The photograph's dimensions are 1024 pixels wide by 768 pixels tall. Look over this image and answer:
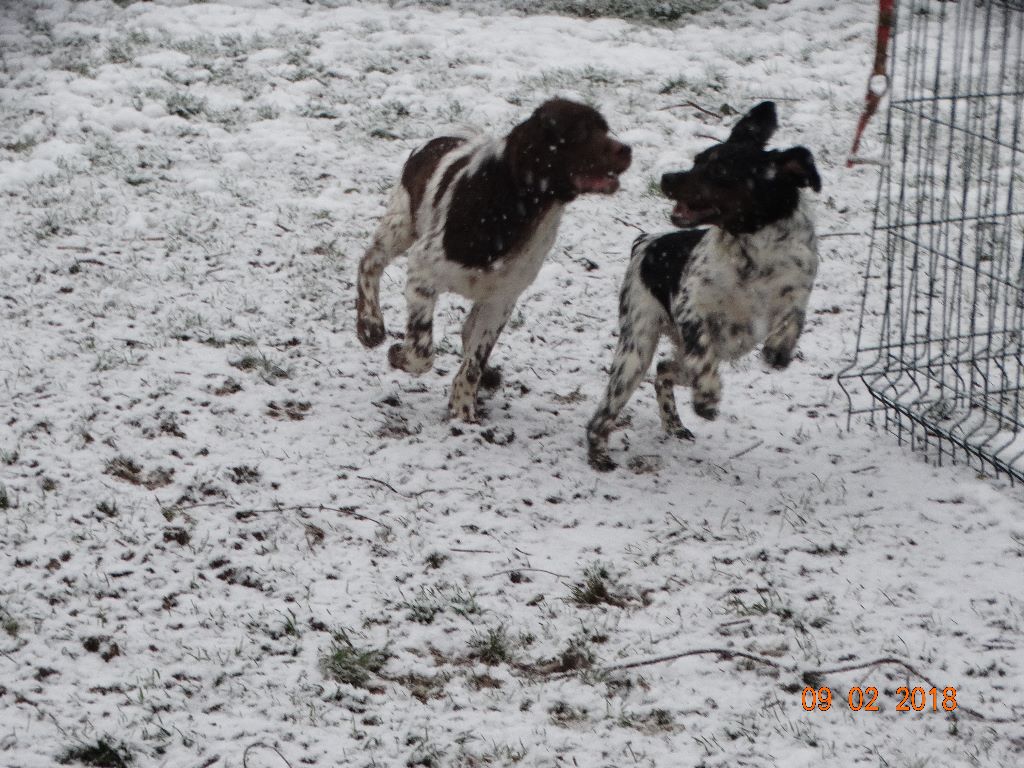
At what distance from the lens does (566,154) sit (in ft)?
14.9

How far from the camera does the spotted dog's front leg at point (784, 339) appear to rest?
440 cm

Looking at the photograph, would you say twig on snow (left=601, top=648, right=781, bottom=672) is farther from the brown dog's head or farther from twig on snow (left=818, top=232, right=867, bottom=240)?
twig on snow (left=818, top=232, right=867, bottom=240)

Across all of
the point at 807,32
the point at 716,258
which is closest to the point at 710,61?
the point at 807,32

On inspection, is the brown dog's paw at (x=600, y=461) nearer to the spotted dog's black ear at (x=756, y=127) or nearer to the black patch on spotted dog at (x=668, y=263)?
the black patch on spotted dog at (x=668, y=263)

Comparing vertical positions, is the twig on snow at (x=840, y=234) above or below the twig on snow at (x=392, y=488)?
above

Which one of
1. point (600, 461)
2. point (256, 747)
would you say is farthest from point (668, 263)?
point (256, 747)

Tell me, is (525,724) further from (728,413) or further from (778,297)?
(728,413)

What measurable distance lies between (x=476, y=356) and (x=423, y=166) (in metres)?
0.94

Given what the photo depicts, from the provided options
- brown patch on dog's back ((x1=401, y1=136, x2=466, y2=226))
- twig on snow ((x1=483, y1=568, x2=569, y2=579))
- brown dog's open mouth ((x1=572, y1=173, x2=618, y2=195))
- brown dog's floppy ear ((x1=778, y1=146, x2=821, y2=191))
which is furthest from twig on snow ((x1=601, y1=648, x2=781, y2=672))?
brown patch on dog's back ((x1=401, y1=136, x2=466, y2=226))

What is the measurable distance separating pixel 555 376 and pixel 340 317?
3.71 ft

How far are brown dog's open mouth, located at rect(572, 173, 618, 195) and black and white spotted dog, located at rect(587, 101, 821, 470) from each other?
0.27 metres

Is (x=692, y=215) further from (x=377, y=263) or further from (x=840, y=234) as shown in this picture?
(x=840, y=234)

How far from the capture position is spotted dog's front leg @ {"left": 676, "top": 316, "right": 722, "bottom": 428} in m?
4.46
